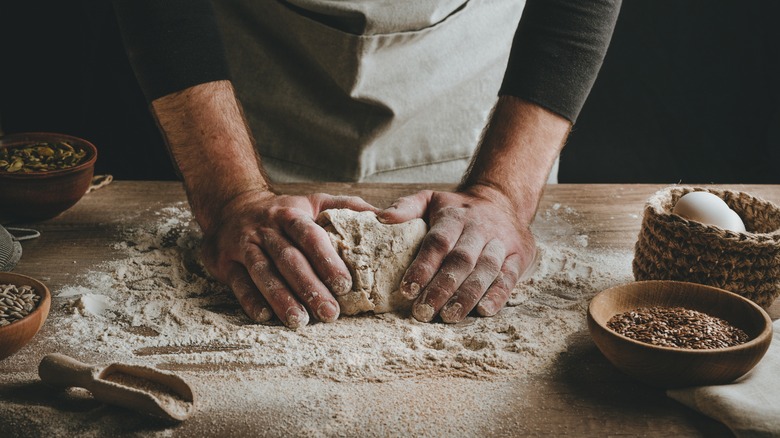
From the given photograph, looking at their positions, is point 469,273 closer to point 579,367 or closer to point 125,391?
point 579,367

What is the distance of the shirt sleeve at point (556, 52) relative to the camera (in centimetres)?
171

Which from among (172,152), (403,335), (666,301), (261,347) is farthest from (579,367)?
(172,152)

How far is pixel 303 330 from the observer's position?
4.32 feet

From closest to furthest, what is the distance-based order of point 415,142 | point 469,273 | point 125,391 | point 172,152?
point 125,391, point 469,273, point 172,152, point 415,142

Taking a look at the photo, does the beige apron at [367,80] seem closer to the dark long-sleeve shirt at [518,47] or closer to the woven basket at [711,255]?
the dark long-sleeve shirt at [518,47]

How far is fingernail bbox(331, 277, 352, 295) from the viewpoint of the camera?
1347 mm

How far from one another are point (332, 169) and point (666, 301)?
44.8 inches

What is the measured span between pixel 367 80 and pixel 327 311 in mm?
841

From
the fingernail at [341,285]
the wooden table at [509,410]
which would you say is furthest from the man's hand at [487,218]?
the wooden table at [509,410]

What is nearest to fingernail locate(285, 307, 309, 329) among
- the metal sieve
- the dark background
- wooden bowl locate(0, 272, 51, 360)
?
wooden bowl locate(0, 272, 51, 360)

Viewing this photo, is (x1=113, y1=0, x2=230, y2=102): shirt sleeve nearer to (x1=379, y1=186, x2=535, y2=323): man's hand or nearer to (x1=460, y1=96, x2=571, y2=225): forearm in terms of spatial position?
(x1=379, y1=186, x2=535, y2=323): man's hand

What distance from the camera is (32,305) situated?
1.21 meters

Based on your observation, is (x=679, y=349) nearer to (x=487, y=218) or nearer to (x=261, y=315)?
(x=487, y=218)

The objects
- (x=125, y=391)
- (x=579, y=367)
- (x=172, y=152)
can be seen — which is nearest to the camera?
(x=125, y=391)
